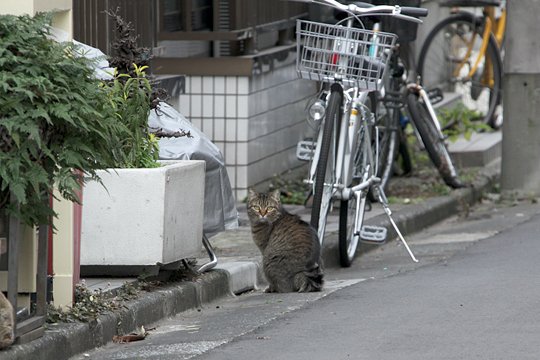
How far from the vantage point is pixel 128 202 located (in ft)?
23.0

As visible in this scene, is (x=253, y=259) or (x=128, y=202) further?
(x=253, y=259)

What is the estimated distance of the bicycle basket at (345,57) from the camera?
27.9ft

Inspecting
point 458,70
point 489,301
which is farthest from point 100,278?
point 458,70

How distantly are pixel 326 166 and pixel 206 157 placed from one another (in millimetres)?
923

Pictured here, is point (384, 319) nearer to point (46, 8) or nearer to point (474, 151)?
point (46, 8)

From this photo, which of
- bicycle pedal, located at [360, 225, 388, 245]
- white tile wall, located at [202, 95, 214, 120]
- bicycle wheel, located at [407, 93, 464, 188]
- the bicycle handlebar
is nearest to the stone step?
bicycle wheel, located at [407, 93, 464, 188]

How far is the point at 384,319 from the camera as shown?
6.65m

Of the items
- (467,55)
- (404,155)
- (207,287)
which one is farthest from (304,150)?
(467,55)

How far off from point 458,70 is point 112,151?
11032mm

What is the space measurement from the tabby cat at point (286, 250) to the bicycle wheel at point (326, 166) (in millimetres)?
188

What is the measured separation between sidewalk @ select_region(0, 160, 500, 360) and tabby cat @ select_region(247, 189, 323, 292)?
0.85 feet

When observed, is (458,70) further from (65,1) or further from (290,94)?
(65,1)

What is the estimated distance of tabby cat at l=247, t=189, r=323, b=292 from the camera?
314 inches

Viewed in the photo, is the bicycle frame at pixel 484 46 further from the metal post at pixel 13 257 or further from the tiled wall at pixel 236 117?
the metal post at pixel 13 257
